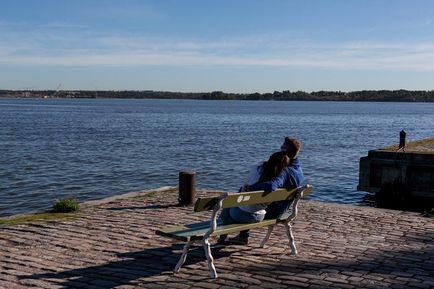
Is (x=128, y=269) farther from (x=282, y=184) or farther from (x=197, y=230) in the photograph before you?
(x=282, y=184)

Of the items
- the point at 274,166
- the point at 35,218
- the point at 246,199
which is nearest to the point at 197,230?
the point at 246,199

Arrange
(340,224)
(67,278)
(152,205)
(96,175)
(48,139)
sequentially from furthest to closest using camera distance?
(48,139) → (96,175) → (152,205) → (340,224) → (67,278)

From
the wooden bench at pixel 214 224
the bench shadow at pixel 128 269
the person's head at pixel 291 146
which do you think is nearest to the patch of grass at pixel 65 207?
the bench shadow at pixel 128 269

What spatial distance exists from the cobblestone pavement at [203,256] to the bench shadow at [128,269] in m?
0.01

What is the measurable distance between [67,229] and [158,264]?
250cm

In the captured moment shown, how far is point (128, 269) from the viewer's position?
7.33 meters

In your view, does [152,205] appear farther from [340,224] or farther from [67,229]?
[340,224]

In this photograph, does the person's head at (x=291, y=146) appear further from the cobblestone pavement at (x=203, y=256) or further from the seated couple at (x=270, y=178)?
Result: the cobblestone pavement at (x=203, y=256)

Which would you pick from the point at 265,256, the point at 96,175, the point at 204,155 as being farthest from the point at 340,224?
the point at 204,155

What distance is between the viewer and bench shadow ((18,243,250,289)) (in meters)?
6.84

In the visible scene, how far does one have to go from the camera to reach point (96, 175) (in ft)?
84.5

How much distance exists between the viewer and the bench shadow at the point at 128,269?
6840mm

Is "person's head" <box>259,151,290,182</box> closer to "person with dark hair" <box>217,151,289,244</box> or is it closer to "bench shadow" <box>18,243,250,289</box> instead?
"person with dark hair" <box>217,151,289,244</box>

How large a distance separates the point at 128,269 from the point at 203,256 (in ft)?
A: 3.56
